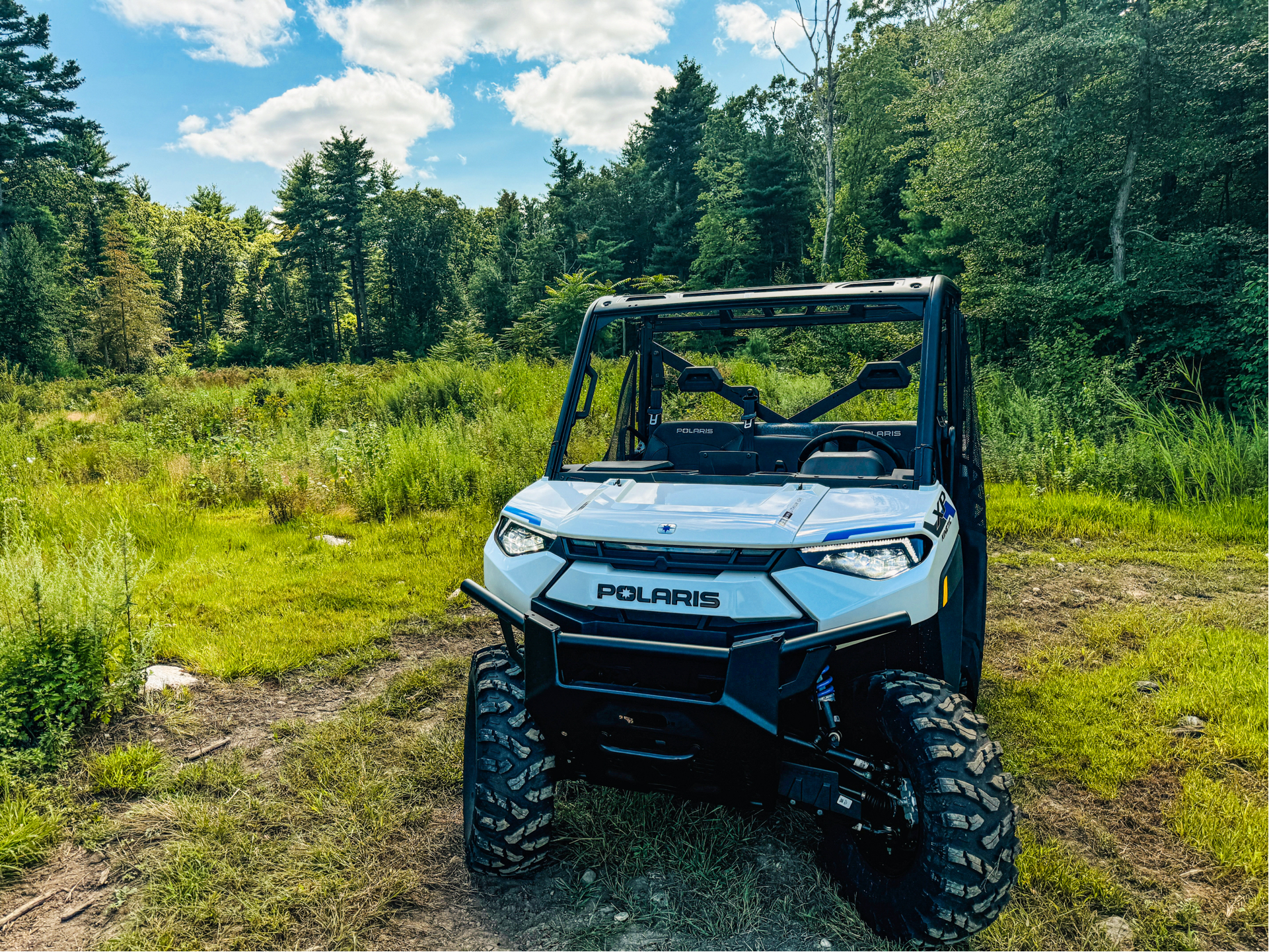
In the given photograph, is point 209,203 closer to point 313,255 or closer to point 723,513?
point 313,255

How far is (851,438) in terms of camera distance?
3.01 metres

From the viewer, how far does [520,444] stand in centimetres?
828

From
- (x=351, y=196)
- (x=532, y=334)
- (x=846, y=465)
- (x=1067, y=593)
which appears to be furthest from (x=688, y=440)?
(x=351, y=196)

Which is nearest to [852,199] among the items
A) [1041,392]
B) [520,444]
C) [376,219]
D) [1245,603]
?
[1041,392]

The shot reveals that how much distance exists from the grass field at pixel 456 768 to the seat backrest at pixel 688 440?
1.58 metres

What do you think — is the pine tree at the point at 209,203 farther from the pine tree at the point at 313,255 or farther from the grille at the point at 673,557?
the grille at the point at 673,557

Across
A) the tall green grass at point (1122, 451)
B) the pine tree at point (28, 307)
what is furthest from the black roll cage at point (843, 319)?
the pine tree at point (28, 307)

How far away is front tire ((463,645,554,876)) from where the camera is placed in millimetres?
2297

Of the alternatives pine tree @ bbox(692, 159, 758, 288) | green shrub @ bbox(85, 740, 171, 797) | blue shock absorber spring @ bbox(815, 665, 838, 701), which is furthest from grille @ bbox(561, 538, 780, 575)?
pine tree @ bbox(692, 159, 758, 288)

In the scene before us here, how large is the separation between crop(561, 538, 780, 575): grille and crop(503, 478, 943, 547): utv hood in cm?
4

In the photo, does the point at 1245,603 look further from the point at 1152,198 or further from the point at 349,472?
the point at 1152,198

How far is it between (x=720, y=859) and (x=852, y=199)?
32.3 meters

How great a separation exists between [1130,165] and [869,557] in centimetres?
1589

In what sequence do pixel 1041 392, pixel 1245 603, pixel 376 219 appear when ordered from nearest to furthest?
pixel 1245 603, pixel 1041 392, pixel 376 219
